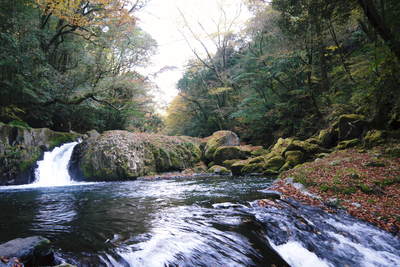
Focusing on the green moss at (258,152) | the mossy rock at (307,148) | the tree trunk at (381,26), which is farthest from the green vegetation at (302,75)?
the green moss at (258,152)

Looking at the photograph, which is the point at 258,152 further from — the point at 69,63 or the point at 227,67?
the point at 69,63

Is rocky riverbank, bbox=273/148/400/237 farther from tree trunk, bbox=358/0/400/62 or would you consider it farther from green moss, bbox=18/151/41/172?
green moss, bbox=18/151/41/172

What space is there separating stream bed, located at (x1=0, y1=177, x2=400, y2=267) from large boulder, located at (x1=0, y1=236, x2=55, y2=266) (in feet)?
0.84

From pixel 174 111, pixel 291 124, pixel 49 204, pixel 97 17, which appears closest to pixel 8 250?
pixel 49 204

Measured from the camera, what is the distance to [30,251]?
2.63m

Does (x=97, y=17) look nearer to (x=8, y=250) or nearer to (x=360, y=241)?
(x=8, y=250)

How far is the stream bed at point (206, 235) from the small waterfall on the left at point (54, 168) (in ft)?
20.2

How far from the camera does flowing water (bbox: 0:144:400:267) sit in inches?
125

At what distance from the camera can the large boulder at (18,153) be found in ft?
33.4

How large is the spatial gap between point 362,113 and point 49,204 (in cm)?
1254

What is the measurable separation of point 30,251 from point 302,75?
16045 millimetres

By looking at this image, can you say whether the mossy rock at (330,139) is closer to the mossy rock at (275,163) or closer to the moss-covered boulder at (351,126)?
the moss-covered boulder at (351,126)

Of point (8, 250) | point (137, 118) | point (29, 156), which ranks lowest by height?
point (8, 250)

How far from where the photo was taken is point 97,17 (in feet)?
47.2
